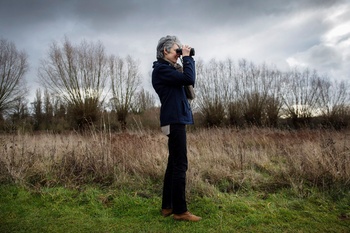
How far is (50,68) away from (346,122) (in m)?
24.0

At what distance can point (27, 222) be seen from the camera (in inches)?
109

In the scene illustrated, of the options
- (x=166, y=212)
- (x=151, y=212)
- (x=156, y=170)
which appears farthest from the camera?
(x=156, y=170)

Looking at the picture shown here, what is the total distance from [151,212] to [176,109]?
4.64ft

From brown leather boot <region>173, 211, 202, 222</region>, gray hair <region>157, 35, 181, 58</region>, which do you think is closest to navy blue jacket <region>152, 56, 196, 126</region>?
gray hair <region>157, 35, 181, 58</region>

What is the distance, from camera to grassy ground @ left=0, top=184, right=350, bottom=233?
261 cm

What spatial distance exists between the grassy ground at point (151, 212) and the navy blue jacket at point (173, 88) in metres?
1.22

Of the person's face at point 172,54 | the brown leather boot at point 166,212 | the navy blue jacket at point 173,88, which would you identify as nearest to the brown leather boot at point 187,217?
the brown leather boot at point 166,212

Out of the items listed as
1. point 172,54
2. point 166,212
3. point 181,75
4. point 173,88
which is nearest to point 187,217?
point 166,212

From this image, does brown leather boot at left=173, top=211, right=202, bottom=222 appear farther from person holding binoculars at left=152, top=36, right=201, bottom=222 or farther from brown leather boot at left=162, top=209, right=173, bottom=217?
brown leather boot at left=162, top=209, right=173, bottom=217

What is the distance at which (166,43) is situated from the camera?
2.88 m

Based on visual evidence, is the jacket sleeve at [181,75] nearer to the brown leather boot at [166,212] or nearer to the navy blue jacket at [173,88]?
the navy blue jacket at [173,88]

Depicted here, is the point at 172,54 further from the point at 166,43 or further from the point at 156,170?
the point at 156,170

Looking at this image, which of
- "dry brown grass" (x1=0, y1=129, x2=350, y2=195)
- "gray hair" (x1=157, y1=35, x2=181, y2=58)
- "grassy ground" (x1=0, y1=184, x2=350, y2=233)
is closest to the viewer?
"grassy ground" (x1=0, y1=184, x2=350, y2=233)

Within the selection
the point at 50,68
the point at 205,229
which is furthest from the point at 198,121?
the point at 205,229
